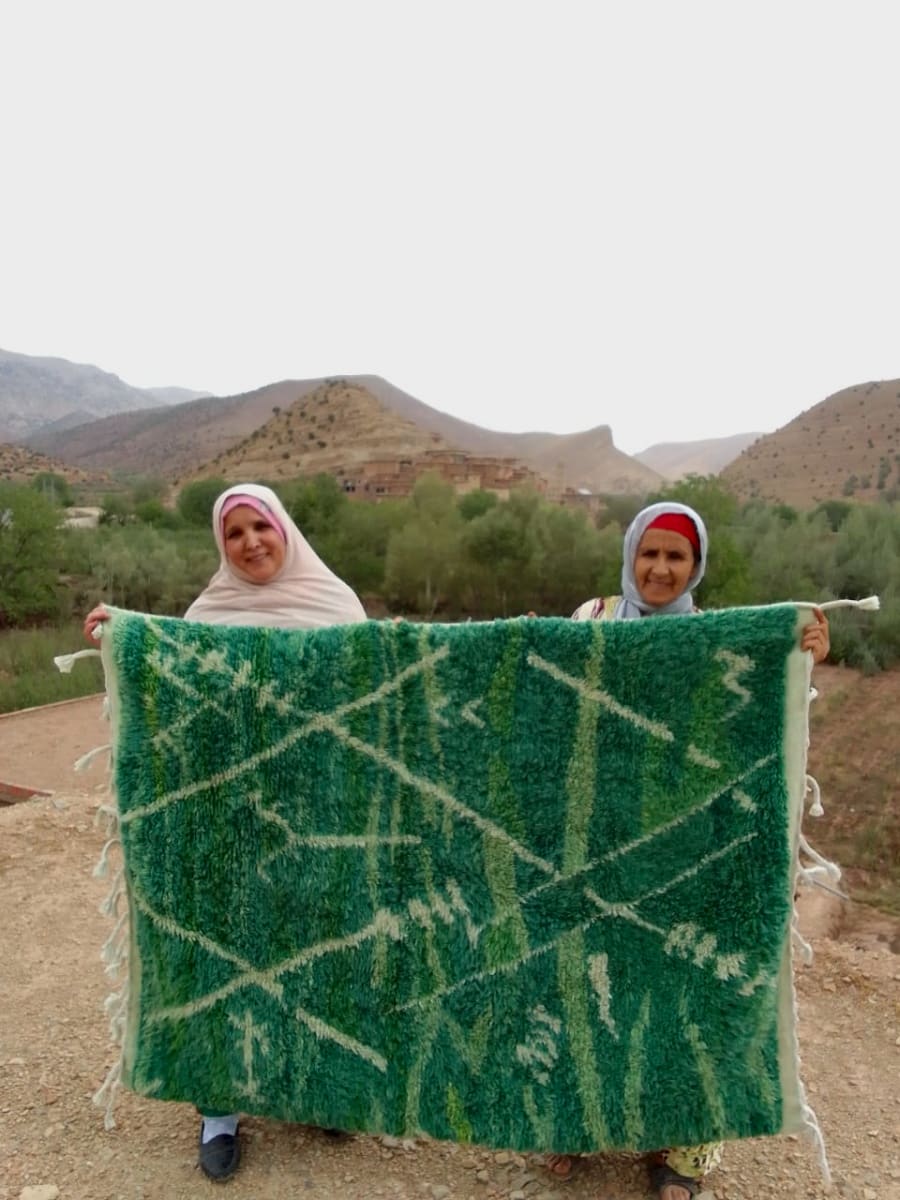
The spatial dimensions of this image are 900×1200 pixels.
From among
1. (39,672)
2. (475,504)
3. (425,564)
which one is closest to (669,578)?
(39,672)

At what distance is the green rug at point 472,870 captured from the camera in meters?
1.98

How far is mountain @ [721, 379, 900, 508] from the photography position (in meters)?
43.8

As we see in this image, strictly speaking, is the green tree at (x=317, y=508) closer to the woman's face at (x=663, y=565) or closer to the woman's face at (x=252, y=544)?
the woman's face at (x=252, y=544)

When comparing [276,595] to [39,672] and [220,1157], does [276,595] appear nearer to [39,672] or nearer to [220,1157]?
[220,1157]

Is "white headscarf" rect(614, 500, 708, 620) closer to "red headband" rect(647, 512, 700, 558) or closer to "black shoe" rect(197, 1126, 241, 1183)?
"red headband" rect(647, 512, 700, 558)

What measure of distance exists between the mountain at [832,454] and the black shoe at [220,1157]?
42.2m

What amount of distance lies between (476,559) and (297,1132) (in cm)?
1800

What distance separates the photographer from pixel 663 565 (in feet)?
7.37

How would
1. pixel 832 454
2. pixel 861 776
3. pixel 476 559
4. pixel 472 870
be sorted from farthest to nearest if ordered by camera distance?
1. pixel 832 454
2. pixel 476 559
3. pixel 861 776
4. pixel 472 870

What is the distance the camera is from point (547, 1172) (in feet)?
7.79

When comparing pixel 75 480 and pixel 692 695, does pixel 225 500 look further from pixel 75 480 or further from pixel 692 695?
pixel 75 480

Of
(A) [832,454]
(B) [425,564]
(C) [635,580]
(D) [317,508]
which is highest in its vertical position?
(A) [832,454]

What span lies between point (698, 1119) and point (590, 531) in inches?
726

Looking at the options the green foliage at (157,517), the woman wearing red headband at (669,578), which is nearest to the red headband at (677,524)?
the woman wearing red headband at (669,578)
